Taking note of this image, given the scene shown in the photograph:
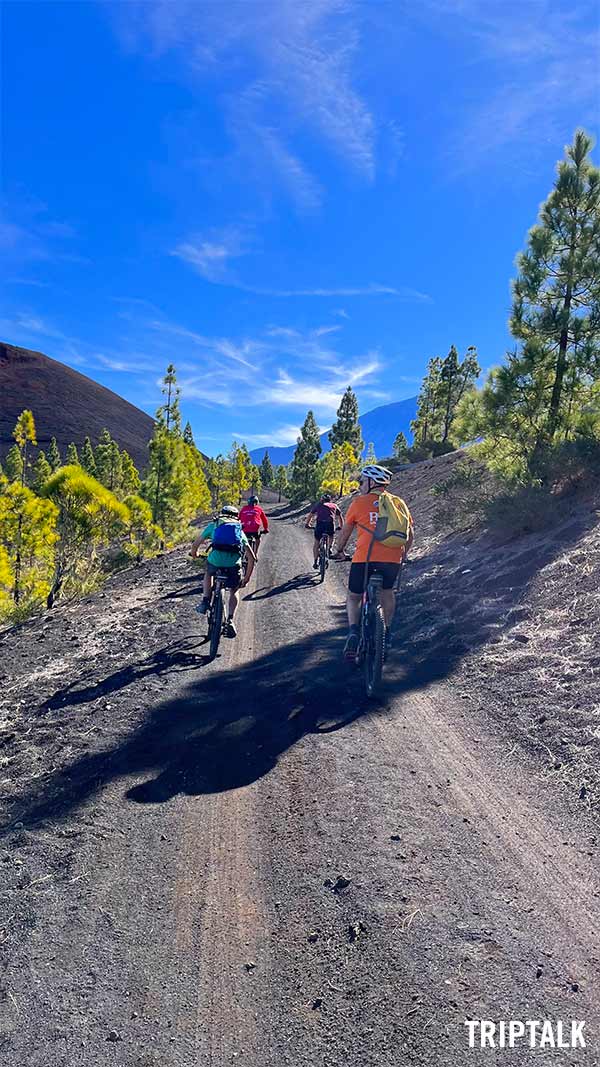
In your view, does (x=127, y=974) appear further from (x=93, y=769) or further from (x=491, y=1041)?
(x=93, y=769)

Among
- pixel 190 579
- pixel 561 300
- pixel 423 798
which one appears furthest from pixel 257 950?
pixel 561 300

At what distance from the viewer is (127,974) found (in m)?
2.54

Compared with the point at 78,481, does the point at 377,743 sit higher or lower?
lower

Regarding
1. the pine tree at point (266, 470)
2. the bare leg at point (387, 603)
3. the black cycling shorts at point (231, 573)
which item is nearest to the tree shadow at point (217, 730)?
the bare leg at point (387, 603)

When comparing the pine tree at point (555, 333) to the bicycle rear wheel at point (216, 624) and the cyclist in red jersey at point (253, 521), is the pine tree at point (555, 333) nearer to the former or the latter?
the cyclist in red jersey at point (253, 521)

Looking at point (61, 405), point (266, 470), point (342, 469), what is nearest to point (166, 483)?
point (342, 469)

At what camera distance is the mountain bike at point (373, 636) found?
5965 mm

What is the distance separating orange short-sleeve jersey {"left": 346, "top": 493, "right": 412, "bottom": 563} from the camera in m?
6.06

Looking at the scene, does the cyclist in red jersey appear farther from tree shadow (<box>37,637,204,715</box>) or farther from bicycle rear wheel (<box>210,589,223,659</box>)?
bicycle rear wheel (<box>210,589,223,659</box>)

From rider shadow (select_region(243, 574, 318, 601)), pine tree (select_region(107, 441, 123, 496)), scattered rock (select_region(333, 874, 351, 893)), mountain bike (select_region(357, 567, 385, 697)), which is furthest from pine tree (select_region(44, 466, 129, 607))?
pine tree (select_region(107, 441, 123, 496))

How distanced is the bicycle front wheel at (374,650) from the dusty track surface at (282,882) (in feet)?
1.01

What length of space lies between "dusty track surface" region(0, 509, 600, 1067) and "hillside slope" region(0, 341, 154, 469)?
149427mm

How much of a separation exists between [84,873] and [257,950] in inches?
49.9

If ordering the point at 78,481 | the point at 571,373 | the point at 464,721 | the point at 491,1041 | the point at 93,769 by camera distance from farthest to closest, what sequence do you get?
the point at 78,481, the point at 571,373, the point at 464,721, the point at 93,769, the point at 491,1041
